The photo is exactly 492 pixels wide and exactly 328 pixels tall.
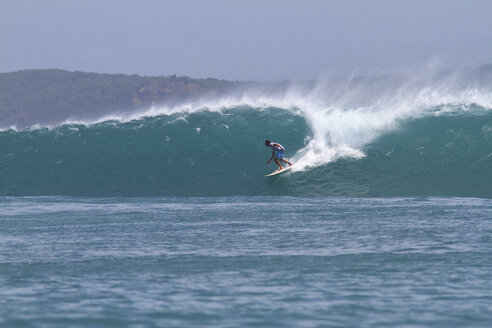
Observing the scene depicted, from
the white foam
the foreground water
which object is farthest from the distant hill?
the foreground water

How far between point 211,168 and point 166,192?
9.57 ft

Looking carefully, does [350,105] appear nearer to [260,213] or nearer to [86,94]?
[260,213]

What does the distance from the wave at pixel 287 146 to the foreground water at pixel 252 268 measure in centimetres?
586

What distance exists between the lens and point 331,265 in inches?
337

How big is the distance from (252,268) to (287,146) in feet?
53.2

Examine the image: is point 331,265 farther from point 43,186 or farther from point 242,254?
point 43,186

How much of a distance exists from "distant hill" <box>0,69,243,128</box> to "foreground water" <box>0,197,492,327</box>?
139508 millimetres

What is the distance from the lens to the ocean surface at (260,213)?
6.72 meters

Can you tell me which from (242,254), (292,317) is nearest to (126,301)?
(292,317)

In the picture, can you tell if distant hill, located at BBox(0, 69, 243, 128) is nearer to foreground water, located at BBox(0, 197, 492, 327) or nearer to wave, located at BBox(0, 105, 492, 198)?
wave, located at BBox(0, 105, 492, 198)

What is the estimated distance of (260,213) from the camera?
14.3m

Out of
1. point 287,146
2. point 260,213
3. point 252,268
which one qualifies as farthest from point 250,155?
point 252,268

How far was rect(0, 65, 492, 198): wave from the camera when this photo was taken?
20688 millimetres

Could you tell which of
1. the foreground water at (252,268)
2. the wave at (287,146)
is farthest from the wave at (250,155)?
the foreground water at (252,268)
